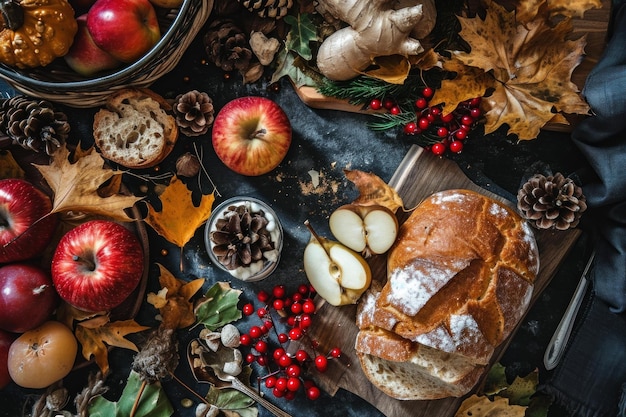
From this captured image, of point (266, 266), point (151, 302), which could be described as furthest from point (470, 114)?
point (151, 302)

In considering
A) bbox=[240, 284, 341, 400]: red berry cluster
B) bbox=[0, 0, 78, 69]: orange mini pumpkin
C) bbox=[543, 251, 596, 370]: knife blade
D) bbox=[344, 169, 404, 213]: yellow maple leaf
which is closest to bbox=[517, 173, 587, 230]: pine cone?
bbox=[543, 251, 596, 370]: knife blade

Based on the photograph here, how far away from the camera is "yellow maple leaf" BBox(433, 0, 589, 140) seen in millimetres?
1304

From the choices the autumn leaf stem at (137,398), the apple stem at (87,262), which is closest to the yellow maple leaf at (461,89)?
the apple stem at (87,262)

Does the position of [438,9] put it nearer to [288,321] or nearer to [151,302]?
[288,321]

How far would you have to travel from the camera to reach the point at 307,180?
1519mm

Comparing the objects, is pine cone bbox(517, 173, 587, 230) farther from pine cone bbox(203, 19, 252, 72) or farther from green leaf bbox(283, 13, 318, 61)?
pine cone bbox(203, 19, 252, 72)

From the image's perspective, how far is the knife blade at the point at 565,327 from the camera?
1.43 m

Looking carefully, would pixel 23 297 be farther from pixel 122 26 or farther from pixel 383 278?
pixel 383 278

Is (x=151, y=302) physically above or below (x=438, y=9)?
below

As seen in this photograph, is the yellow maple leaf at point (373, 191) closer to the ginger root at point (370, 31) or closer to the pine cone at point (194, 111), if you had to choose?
the ginger root at point (370, 31)

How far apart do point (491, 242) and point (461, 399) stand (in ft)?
1.28

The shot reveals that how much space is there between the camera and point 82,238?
138 cm

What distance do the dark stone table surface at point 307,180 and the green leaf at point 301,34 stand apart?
11 cm

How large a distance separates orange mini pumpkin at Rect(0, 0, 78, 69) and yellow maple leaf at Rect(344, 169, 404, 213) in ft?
2.20
